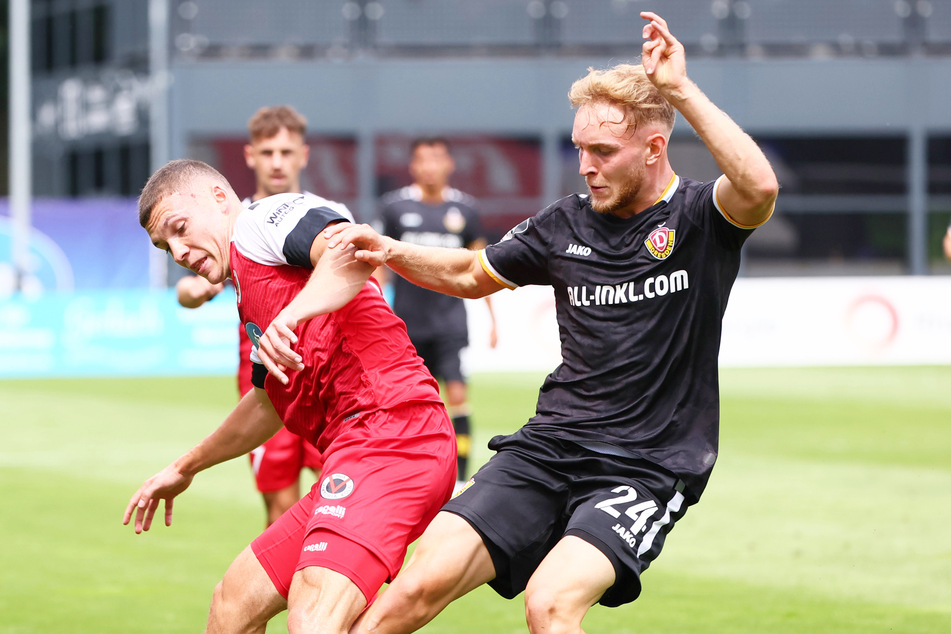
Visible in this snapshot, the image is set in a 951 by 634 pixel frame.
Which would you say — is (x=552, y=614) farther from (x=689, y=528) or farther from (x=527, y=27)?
(x=527, y=27)

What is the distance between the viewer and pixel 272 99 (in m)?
28.0

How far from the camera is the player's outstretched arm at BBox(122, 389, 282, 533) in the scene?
4.57 metres

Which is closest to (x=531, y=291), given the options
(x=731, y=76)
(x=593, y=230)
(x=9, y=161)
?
(x=731, y=76)

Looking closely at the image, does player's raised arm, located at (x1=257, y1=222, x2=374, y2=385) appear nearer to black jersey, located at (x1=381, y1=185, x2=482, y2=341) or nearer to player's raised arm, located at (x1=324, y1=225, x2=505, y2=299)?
player's raised arm, located at (x1=324, y1=225, x2=505, y2=299)

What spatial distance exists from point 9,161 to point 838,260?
27.0 metres

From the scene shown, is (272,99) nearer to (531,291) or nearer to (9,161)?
(531,291)

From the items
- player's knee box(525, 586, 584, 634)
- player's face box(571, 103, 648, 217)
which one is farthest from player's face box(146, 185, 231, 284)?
player's knee box(525, 586, 584, 634)

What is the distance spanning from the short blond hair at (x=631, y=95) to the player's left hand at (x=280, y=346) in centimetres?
125

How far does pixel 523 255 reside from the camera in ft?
15.1

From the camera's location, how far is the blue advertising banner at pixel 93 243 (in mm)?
25781

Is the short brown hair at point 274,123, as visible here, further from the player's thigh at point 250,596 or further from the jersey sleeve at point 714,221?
the player's thigh at point 250,596

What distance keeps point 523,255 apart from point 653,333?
1.89ft

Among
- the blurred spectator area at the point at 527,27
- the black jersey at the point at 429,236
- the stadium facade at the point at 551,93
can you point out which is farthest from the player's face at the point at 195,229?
the blurred spectator area at the point at 527,27

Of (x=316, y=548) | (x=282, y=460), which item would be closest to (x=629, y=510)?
(x=316, y=548)
